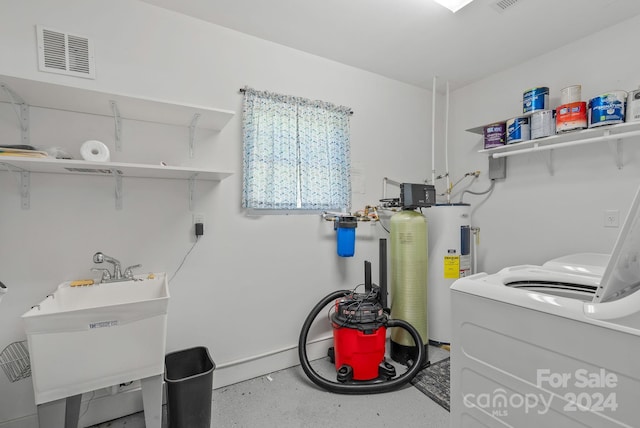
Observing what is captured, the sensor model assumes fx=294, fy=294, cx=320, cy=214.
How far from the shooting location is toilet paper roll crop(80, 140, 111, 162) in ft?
5.05

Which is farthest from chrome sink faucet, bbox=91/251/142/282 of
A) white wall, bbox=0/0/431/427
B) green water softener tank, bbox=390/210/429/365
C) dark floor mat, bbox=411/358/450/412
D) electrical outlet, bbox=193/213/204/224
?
dark floor mat, bbox=411/358/450/412

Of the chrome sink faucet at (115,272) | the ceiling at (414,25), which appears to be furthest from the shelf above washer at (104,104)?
the chrome sink faucet at (115,272)

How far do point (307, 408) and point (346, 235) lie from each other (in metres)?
1.24

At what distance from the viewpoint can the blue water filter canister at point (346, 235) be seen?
240cm

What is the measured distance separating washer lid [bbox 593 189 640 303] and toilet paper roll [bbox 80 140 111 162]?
2.14 meters

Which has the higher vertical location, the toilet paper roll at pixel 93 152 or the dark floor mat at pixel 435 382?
the toilet paper roll at pixel 93 152

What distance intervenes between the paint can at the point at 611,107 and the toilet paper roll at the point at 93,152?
304 centimetres

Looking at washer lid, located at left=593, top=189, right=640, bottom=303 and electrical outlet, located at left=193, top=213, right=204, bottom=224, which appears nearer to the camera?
washer lid, located at left=593, top=189, right=640, bottom=303

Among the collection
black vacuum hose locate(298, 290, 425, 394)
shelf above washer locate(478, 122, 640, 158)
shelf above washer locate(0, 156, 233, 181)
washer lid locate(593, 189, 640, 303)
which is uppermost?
shelf above washer locate(478, 122, 640, 158)

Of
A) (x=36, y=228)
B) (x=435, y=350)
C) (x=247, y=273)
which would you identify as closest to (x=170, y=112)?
(x=36, y=228)

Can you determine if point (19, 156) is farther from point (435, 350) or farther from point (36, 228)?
point (435, 350)

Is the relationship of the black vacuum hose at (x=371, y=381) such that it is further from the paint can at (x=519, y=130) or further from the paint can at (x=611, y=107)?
the paint can at (x=611, y=107)

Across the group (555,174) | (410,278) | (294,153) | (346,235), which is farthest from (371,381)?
(555,174)

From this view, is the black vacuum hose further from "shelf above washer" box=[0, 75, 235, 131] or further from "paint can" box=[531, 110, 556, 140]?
"paint can" box=[531, 110, 556, 140]
